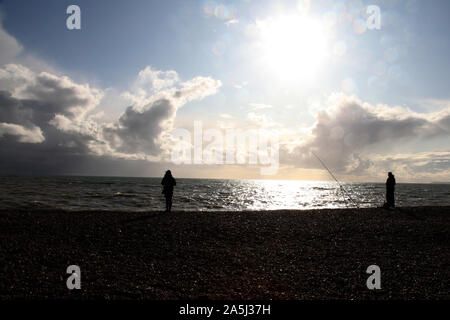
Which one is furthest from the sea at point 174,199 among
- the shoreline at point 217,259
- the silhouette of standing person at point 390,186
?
the silhouette of standing person at point 390,186

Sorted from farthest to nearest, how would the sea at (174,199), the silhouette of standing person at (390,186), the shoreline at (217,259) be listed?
1. the sea at (174,199)
2. the silhouette of standing person at (390,186)
3. the shoreline at (217,259)

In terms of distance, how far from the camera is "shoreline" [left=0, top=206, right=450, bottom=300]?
6.86 metres

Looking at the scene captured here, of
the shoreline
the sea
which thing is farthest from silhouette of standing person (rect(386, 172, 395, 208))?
the shoreline

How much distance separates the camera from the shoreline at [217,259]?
686 cm

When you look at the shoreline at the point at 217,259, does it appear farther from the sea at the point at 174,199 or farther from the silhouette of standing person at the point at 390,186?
the silhouette of standing person at the point at 390,186

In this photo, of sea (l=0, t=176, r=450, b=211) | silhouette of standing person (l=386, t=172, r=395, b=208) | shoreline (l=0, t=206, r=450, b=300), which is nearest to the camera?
shoreline (l=0, t=206, r=450, b=300)

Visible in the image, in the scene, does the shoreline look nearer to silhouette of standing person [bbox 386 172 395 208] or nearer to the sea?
the sea

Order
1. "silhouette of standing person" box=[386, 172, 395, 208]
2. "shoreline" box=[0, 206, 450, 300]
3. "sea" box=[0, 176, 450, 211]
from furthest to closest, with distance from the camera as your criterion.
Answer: "sea" box=[0, 176, 450, 211] < "silhouette of standing person" box=[386, 172, 395, 208] < "shoreline" box=[0, 206, 450, 300]

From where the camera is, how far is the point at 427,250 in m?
10.8

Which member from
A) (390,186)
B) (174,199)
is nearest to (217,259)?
(390,186)

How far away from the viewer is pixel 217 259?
9.44 metres

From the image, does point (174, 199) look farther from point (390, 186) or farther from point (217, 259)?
point (217, 259)
